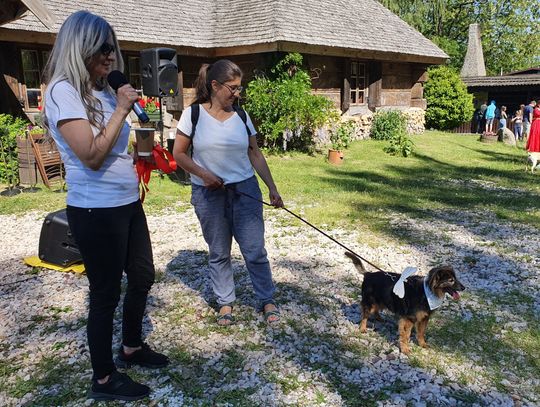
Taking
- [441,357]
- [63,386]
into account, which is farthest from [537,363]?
[63,386]

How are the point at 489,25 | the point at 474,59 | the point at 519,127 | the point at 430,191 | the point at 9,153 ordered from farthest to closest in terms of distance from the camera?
the point at 489,25, the point at 474,59, the point at 519,127, the point at 9,153, the point at 430,191

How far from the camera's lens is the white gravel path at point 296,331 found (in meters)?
3.04

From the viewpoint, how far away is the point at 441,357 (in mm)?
3398

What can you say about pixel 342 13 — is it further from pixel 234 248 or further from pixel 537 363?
pixel 537 363

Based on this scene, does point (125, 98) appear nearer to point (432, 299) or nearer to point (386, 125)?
Answer: point (432, 299)

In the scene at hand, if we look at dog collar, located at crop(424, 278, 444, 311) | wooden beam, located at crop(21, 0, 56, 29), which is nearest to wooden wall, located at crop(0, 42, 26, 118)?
wooden beam, located at crop(21, 0, 56, 29)

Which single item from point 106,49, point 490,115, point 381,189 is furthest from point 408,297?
point 490,115

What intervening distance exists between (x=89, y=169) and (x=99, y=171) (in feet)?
0.17

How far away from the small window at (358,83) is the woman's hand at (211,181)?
14133 mm

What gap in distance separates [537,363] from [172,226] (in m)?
4.80

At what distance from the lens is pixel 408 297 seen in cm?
331

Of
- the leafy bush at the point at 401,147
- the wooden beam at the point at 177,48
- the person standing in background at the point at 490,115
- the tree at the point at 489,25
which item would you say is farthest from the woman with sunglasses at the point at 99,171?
the tree at the point at 489,25

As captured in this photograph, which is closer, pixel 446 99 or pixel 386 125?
pixel 386 125

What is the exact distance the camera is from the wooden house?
11.0 m
